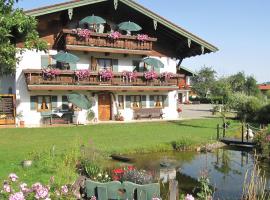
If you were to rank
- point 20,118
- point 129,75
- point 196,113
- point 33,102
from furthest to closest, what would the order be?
point 196,113
point 129,75
point 33,102
point 20,118

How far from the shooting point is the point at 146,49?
3369 cm

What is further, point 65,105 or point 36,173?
point 65,105

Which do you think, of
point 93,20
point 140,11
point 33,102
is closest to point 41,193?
point 33,102

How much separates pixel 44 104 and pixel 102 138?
9577mm

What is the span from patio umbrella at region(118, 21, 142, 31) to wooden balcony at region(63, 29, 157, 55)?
2.19 ft

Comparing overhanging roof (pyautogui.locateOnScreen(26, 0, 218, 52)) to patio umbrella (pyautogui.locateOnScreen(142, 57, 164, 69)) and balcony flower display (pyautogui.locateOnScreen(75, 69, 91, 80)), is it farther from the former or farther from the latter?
balcony flower display (pyautogui.locateOnScreen(75, 69, 91, 80))

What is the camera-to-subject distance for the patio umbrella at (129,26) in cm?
3231

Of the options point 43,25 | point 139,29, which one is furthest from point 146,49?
point 43,25

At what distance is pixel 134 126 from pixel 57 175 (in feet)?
54.5

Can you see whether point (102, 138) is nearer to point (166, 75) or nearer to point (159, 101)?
point (166, 75)

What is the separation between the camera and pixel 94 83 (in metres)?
30.8

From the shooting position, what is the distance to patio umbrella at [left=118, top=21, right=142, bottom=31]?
32.3m

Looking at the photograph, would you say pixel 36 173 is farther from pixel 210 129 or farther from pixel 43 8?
pixel 43 8

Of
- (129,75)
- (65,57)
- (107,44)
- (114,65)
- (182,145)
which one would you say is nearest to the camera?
(182,145)
